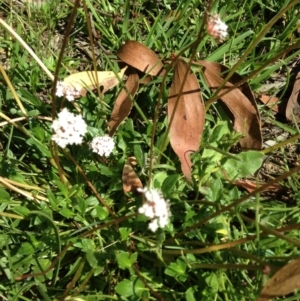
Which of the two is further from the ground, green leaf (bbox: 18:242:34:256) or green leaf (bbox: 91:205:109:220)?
green leaf (bbox: 91:205:109:220)

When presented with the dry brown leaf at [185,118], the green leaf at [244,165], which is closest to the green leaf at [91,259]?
the dry brown leaf at [185,118]

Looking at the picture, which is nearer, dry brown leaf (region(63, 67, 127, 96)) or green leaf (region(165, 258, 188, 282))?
green leaf (region(165, 258, 188, 282))

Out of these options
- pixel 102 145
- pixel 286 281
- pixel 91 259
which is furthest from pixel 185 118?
pixel 286 281

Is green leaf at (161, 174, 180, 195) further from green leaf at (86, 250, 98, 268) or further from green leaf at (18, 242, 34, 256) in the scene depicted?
green leaf at (18, 242, 34, 256)

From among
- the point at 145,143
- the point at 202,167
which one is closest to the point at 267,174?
the point at 202,167

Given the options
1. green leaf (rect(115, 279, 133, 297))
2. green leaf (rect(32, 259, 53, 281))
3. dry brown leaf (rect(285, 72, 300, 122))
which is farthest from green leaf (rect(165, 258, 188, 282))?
dry brown leaf (rect(285, 72, 300, 122))

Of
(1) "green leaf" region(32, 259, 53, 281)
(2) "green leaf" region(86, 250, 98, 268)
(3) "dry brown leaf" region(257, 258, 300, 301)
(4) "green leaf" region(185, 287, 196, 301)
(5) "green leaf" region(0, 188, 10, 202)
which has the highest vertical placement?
(3) "dry brown leaf" region(257, 258, 300, 301)
